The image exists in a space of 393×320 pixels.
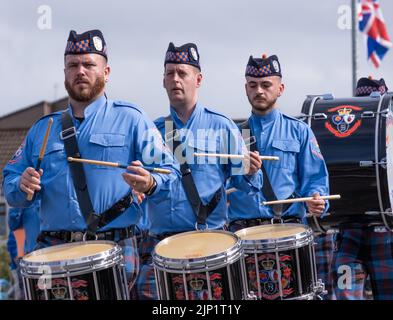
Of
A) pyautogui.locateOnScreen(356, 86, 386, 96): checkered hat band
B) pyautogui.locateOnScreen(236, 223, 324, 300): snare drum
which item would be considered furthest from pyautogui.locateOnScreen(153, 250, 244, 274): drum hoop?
pyautogui.locateOnScreen(356, 86, 386, 96): checkered hat band

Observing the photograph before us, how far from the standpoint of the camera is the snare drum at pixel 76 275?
401 centimetres

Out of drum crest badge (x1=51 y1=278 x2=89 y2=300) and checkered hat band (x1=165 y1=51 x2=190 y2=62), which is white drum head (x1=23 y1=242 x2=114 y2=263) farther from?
checkered hat band (x1=165 y1=51 x2=190 y2=62)

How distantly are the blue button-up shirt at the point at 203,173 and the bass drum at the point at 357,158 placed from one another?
61.4 inches

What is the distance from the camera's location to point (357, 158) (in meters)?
6.74

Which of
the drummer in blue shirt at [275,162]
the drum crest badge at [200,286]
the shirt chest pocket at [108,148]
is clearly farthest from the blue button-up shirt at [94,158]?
the drummer in blue shirt at [275,162]

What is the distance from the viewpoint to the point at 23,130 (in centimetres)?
2589

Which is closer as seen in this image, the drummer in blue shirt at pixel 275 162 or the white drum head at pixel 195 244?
the white drum head at pixel 195 244

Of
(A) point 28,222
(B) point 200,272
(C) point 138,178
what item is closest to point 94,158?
(C) point 138,178

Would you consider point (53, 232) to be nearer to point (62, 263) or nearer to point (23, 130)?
point (62, 263)

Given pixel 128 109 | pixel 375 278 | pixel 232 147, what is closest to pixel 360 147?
pixel 375 278

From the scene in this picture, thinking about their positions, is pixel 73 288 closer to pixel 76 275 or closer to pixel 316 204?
pixel 76 275

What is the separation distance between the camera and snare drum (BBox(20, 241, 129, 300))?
401cm

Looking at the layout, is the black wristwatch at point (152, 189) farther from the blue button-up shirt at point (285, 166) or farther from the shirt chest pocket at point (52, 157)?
the blue button-up shirt at point (285, 166)

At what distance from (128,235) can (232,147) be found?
1108mm
